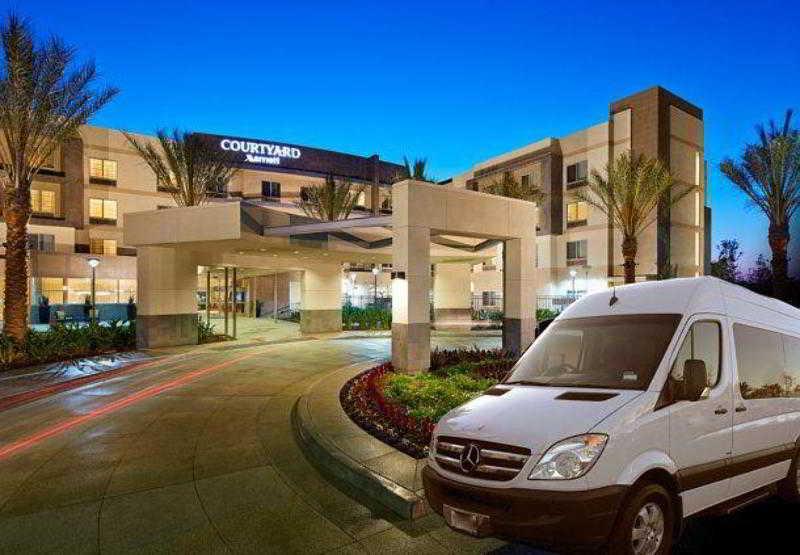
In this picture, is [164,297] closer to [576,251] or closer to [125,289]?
[125,289]

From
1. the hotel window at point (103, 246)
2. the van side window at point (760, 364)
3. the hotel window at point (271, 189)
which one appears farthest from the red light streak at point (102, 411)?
the hotel window at point (271, 189)

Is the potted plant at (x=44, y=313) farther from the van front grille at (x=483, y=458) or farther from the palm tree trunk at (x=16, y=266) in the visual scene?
the van front grille at (x=483, y=458)

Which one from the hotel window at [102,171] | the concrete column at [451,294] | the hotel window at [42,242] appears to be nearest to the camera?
the concrete column at [451,294]

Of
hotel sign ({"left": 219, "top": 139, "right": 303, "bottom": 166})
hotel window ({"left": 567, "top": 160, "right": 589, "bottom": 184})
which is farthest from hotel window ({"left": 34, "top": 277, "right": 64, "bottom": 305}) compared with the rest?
hotel window ({"left": 567, "top": 160, "right": 589, "bottom": 184})

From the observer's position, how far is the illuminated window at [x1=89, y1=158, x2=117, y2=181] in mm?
40750

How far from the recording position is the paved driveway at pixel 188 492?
15.9ft

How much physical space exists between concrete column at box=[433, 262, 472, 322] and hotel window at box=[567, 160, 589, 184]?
18.7 m

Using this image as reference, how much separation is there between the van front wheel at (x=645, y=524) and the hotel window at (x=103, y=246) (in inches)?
1762

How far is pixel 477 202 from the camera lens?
14.8 metres

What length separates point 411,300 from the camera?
13.4 m

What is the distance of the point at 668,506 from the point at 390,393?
263 inches

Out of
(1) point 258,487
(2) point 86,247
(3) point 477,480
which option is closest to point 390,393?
(1) point 258,487

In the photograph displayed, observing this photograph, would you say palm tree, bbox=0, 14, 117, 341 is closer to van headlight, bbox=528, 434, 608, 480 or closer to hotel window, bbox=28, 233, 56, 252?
van headlight, bbox=528, 434, 608, 480

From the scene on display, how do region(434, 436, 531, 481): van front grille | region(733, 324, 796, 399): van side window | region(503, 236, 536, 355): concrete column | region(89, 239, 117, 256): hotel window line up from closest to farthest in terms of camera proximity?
region(434, 436, 531, 481): van front grille
region(733, 324, 796, 399): van side window
region(503, 236, 536, 355): concrete column
region(89, 239, 117, 256): hotel window
